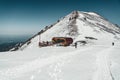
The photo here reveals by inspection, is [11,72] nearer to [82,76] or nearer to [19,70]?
[19,70]

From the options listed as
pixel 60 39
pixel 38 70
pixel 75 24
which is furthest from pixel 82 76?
pixel 75 24

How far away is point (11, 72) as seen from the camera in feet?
52.2

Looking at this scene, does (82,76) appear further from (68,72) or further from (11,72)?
(11,72)

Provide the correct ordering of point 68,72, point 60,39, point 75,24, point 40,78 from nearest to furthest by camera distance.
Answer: point 40,78
point 68,72
point 60,39
point 75,24

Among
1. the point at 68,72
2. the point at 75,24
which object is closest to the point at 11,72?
the point at 68,72

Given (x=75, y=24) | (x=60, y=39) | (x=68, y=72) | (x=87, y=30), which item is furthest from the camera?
(x=75, y=24)

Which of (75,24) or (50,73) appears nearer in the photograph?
(50,73)

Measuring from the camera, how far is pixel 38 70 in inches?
664

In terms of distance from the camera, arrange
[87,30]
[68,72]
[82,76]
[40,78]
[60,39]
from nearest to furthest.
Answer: [40,78] < [82,76] < [68,72] < [60,39] < [87,30]

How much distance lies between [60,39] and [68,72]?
147ft

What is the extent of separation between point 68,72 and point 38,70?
2659 millimetres

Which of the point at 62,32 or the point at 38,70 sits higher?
the point at 62,32

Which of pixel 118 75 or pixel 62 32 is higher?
pixel 62 32

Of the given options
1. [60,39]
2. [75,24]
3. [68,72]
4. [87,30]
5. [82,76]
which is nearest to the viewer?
[82,76]
